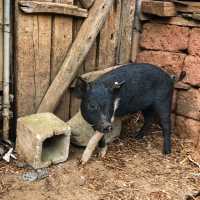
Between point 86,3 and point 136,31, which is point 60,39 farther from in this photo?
point 136,31

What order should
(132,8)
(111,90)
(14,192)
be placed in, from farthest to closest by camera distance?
1. (132,8)
2. (111,90)
3. (14,192)

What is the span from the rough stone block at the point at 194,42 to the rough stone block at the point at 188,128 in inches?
32.6

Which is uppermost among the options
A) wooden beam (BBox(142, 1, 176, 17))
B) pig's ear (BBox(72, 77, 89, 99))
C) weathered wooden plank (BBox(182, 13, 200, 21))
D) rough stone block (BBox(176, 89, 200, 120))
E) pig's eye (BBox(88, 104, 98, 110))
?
wooden beam (BBox(142, 1, 176, 17))

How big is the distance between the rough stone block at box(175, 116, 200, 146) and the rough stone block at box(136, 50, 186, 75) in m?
0.60

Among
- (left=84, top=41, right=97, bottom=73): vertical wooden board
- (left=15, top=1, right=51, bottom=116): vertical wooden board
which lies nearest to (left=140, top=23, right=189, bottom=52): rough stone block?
(left=84, top=41, right=97, bottom=73): vertical wooden board

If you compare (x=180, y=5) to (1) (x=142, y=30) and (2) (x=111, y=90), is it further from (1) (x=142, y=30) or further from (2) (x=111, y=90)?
(2) (x=111, y=90)

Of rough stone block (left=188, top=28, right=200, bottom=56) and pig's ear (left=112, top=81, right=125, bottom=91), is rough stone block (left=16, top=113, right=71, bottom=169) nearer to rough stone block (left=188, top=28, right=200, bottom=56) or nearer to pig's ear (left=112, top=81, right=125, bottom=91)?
pig's ear (left=112, top=81, right=125, bottom=91)

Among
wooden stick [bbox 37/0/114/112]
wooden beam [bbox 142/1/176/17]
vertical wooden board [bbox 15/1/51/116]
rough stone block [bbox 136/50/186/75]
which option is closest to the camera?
vertical wooden board [bbox 15/1/51/116]

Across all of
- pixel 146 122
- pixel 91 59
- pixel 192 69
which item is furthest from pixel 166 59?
pixel 91 59

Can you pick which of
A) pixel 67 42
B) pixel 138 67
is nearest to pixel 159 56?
pixel 138 67

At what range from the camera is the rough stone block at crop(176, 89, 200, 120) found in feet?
15.6

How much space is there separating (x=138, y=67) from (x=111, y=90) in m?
0.59

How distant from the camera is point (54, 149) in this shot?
416cm

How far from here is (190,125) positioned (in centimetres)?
486
